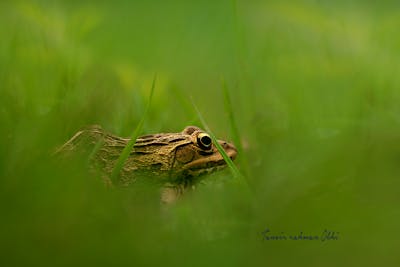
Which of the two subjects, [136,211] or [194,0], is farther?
[194,0]

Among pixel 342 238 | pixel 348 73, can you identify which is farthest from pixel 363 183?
pixel 348 73

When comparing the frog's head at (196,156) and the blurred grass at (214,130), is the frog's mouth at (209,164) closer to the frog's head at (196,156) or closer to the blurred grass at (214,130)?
the frog's head at (196,156)

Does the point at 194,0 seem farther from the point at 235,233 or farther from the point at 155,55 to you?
the point at 235,233

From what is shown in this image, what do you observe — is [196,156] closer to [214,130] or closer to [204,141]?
[204,141]
